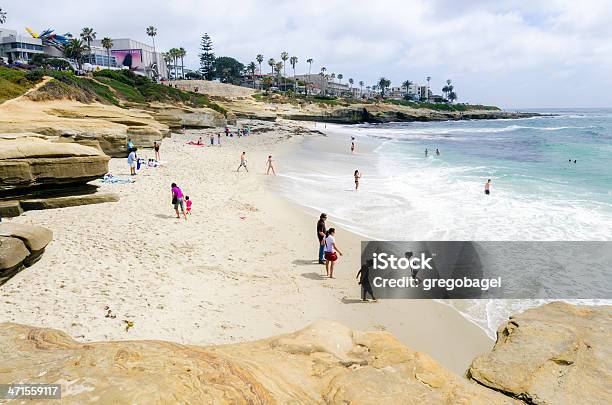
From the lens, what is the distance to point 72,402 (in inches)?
126

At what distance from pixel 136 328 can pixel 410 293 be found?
6808 millimetres

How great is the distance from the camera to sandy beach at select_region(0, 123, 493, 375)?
24.0 feet

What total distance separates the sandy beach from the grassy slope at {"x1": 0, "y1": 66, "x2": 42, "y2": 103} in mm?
22224

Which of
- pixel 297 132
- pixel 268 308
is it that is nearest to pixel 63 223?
pixel 268 308

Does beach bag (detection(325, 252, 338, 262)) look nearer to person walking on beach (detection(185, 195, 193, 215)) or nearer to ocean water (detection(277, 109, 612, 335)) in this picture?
ocean water (detection(277, 109, 612, 335))

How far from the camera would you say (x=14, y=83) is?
103 feet

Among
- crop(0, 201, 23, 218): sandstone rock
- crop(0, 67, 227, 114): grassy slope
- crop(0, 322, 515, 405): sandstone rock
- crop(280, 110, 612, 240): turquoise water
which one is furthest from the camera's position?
crop(0, 67, 227, 114): grassy slope

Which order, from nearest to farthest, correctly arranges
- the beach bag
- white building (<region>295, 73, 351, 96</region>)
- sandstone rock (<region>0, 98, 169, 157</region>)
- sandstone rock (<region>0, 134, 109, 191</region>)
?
the beach bag, sandstone rock (<region>0, 134, 109, 191</region>), sandstone rock (<region>0, 98, 169, 157</region>), white building (<region>295, 73, 351, 96</region>)

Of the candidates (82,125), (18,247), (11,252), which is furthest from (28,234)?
(82,125)

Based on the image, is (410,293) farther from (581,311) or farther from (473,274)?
(581,311)

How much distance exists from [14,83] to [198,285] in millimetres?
33528

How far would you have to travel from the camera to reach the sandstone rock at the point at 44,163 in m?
10.9

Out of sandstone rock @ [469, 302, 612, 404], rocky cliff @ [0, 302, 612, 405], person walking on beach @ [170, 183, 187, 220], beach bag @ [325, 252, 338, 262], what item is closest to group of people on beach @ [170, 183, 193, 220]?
person walking on beach @ [170, 183, 187, 220]

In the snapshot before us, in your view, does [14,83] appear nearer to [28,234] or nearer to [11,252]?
[28,234]
